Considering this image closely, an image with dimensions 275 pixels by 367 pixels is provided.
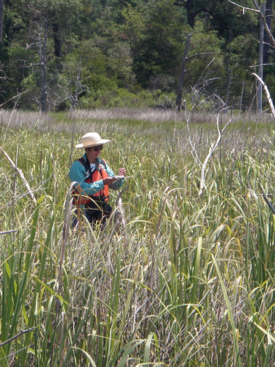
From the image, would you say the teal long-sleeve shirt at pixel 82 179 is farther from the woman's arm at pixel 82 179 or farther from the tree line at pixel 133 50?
the tree line at pixel 133 50

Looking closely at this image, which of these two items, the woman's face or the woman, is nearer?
the woman

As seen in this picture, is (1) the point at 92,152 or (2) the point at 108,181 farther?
(1) the point at 92,152

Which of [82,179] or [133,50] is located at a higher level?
[133,50]

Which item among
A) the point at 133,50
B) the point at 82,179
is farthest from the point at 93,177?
the point at 133,50

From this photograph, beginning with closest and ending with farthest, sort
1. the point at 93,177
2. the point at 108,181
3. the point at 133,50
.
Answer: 1. the point at 108,181
2. the point at 93,177
3. the point at 133,50

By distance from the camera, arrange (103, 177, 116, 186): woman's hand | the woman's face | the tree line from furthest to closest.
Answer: the tree line, the woman's face, (103, 177, 116, 186): woman's hand

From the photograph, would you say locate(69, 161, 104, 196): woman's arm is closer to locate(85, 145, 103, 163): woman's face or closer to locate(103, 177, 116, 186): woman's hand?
locate(103, 177, 116, 186): woman's hand

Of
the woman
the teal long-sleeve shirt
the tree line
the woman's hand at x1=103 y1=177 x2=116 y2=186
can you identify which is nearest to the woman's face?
the woman

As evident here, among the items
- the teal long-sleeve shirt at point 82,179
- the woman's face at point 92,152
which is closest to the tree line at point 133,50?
the woman's face at point 92,152

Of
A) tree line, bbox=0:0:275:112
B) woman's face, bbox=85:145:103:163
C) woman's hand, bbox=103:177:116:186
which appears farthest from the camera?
tree line, bbox=0:0:275:112

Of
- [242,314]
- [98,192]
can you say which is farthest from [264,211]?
[98,192]

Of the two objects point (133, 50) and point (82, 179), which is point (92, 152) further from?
point (133, 50)

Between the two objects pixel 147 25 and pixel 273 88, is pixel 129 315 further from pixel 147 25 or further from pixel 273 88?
pixel 147 25

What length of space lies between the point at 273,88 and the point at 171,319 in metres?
25.9
